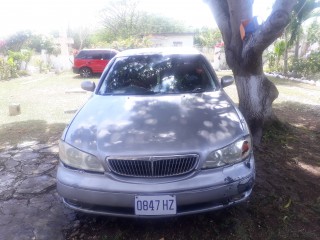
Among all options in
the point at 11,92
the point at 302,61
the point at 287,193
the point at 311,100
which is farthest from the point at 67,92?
the point at 302,61

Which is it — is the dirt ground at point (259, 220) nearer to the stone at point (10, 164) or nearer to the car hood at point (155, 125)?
the car hood at point (155, 125)

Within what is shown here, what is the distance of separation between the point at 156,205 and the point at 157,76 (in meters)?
1.93

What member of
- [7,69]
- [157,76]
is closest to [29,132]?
[157,76]

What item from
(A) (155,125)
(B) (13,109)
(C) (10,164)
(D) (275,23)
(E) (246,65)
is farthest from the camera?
(B) (13,109)

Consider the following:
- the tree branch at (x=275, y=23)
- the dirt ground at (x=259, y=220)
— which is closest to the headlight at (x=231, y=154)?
the dirt ground at (x=259, y=220)

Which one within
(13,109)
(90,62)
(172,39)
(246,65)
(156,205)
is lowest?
(13,109)

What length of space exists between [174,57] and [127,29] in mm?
29721

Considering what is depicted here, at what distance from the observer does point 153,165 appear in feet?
7.43

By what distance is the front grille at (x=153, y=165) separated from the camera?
2.27 meters

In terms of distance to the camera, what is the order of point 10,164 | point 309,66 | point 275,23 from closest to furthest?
1. point 275,23
2. point 10,164
3. point 309,66

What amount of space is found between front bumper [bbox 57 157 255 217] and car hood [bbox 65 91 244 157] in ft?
0.71

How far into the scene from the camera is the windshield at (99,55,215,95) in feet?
11.6

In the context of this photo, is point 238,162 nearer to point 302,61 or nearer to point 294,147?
point 294,147

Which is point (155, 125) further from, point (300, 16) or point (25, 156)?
point (300, 16)
